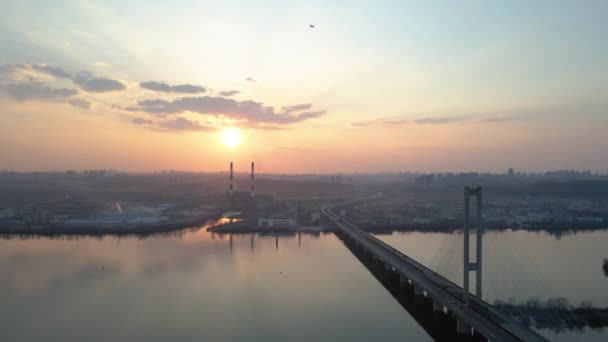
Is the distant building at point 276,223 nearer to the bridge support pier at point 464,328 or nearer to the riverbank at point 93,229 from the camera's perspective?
the riverbank at point 93,229

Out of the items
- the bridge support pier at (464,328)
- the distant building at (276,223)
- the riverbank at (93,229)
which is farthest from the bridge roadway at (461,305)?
the riverbank at (93,229)

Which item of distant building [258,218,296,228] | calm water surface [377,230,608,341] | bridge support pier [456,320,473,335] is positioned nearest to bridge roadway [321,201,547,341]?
bridge support pier [456,320,473,335]

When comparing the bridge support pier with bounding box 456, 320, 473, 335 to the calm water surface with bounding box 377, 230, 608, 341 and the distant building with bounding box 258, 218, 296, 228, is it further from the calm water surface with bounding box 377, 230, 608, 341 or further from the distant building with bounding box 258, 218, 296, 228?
the distant building with bounding box 258, 218, 296, 228

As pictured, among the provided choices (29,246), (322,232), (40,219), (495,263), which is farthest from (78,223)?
(495,263)

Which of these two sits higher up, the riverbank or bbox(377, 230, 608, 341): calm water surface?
the riverbank

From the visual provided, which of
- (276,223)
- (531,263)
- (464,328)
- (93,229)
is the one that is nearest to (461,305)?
(464,328)

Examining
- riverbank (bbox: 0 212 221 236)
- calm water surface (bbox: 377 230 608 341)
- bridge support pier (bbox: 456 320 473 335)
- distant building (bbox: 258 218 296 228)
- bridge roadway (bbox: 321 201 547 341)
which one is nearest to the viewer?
bridge roadway (bbox: 321 201 547 341)

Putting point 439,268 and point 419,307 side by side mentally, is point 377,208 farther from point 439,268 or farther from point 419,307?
point 419,307

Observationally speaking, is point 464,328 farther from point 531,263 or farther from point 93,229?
point 93,229

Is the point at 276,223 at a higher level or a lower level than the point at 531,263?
higher
